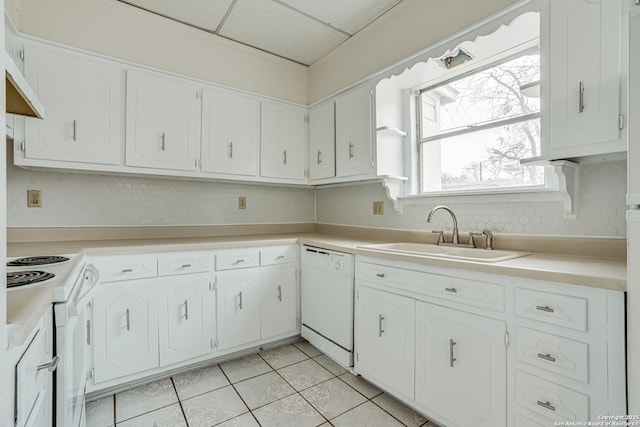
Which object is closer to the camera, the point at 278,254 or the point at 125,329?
the point at 125,329

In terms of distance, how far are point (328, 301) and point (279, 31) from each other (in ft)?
7.07

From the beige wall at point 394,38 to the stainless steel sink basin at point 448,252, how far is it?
1.29 m

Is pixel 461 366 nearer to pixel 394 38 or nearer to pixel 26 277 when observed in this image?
pixel 26 277

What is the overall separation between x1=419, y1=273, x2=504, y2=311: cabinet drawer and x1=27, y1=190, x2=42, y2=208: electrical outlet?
253 cm

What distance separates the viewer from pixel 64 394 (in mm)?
995

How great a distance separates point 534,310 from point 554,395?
1.00ft

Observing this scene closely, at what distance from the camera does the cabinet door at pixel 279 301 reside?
2459 mm

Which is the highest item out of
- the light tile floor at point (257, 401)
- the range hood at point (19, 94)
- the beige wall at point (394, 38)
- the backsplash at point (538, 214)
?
the beige wall at point (394, 38)

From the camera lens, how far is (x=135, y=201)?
8.07ft

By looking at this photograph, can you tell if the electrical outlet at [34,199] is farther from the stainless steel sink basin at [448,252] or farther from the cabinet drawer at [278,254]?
the stainless steel sink basin at [448,252]

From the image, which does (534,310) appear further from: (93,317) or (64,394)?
(93,317)

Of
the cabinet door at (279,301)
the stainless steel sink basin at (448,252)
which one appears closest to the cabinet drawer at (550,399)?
the stainless steel sink basin at (448,252)

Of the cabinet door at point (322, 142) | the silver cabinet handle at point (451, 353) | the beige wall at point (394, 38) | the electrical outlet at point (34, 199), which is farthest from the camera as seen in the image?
the cabinet door at point (322, 142)

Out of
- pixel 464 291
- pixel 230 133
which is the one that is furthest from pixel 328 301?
pixel 230 133
